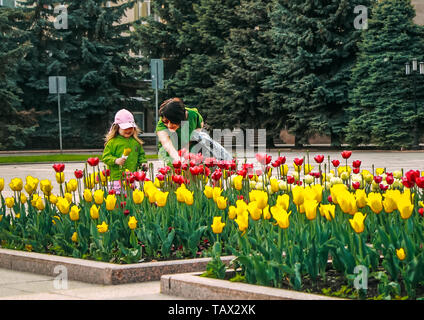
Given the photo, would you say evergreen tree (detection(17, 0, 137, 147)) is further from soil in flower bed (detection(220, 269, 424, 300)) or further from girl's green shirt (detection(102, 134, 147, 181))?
soil in flower bed (detection(220, 269, 424, 300))

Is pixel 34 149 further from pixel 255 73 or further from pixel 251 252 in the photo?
pixel 251 252

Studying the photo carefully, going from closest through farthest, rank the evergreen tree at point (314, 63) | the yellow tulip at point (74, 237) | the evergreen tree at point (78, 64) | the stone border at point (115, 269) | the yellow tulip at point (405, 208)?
1. the yellow tulip at point (405, 208)
2. the stone border at point (115, 269)
3. the yellow tulip at point (74, 237)
4. the evergreen tree at point (314, 63)
5. the evergreen tree at point (78, 64)

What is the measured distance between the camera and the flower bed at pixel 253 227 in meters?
5.06

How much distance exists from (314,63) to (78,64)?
47.8 feet

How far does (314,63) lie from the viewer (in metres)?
39.0

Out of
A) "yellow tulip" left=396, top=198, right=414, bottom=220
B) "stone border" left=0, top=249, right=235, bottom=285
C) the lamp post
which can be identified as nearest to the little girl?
"stone border" left=0, top=249, right=235, bottom=285

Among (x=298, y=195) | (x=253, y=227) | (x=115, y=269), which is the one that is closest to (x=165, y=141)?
(x=253, y=227)

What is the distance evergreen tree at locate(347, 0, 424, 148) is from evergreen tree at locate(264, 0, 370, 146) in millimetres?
1344

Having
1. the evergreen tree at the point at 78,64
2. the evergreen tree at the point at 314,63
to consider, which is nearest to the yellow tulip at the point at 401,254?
the evergreen tree at the point at 314,63

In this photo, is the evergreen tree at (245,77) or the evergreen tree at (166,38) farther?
the evergreen tree at (166,38)

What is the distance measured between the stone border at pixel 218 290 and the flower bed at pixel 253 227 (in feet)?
0.48

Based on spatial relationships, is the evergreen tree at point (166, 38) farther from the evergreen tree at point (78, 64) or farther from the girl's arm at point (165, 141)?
the girl's arm at point (165, 141)

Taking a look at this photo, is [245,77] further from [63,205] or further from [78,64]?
[63,205]

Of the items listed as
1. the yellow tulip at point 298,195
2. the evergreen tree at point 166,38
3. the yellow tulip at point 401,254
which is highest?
the evergreen tree at point 166,38
